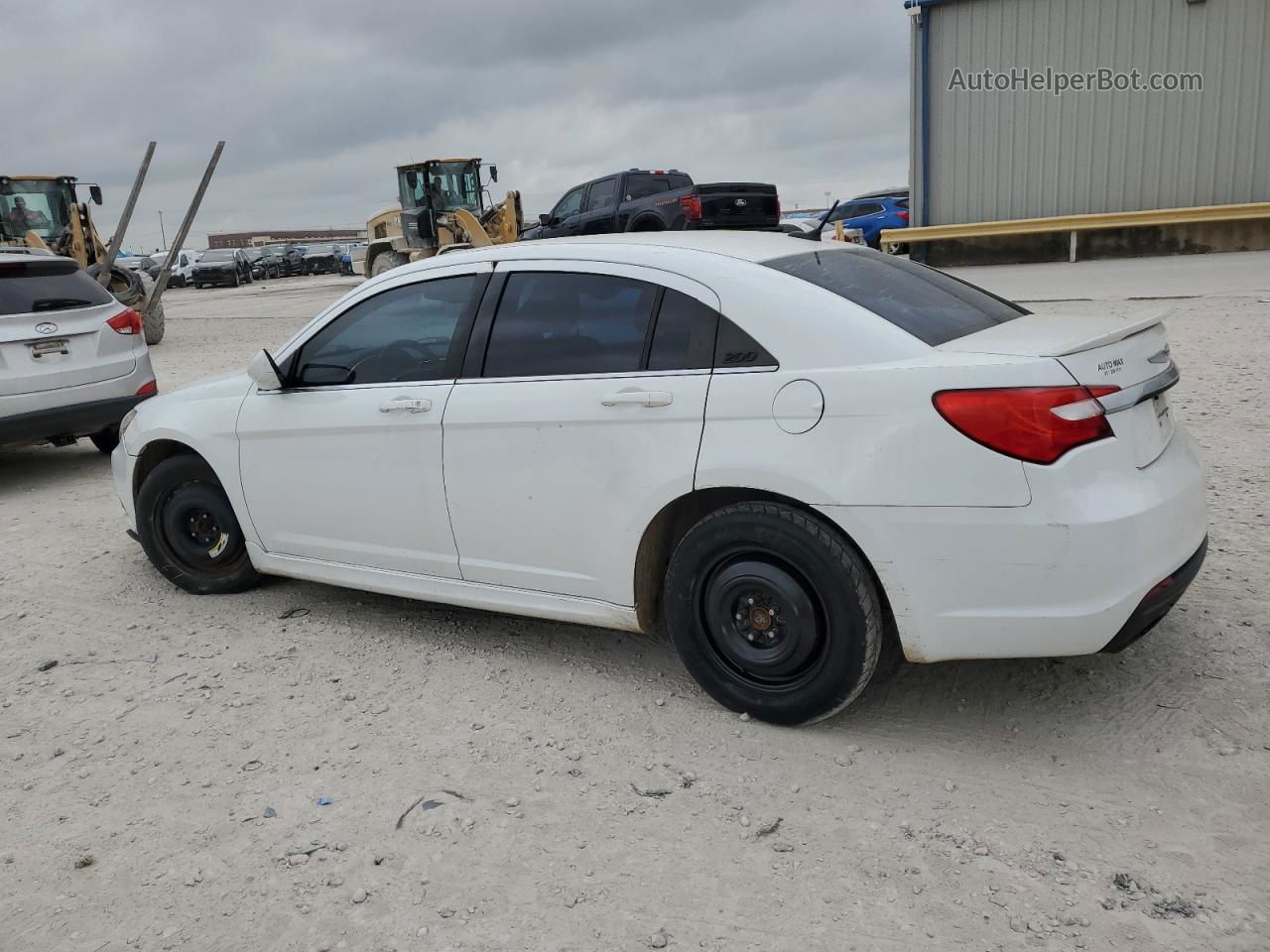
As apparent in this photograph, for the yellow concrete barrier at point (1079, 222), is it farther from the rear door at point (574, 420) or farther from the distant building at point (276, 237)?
the distant building at point (276, 237)

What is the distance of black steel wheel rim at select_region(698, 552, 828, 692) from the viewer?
321 cm

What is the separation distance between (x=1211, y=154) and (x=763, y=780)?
13.7m

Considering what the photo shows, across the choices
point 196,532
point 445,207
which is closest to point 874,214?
point 445,207

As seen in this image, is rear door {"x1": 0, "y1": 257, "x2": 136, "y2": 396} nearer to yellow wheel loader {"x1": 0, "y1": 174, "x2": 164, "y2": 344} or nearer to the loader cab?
yellow wheel loader {"x1": 0, "y1": 174, "x2": 164, "y2": 344}

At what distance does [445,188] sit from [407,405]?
22.4 meters

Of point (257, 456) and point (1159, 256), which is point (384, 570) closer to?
point (257, 456)

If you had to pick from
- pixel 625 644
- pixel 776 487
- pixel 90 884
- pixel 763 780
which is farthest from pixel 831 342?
pixel 90 884

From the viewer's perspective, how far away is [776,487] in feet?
10.4

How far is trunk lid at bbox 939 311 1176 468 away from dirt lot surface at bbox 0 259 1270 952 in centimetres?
96

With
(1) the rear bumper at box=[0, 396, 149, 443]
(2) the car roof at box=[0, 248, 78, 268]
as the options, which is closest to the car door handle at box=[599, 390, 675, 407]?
(1) the rear bumper at box=[0, 396, 149, 443]

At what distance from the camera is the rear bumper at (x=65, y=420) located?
7098mm

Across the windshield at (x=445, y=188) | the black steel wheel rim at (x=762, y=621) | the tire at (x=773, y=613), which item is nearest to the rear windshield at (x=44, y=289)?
the tire at (x=773, y=613)

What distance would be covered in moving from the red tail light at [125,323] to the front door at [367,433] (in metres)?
3.96

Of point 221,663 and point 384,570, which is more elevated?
point 384,570
